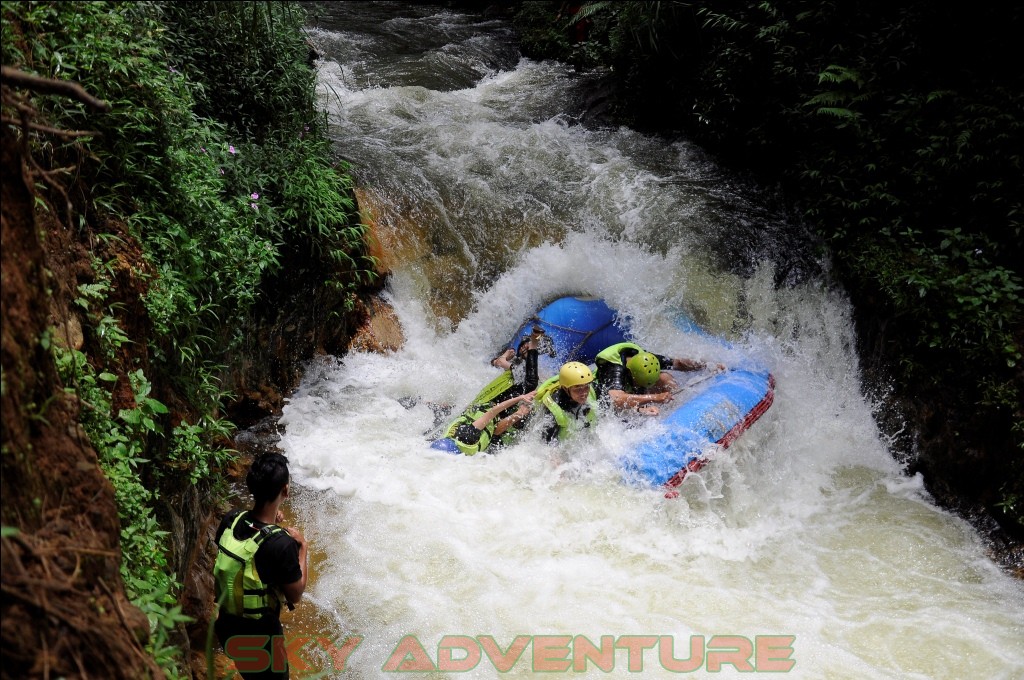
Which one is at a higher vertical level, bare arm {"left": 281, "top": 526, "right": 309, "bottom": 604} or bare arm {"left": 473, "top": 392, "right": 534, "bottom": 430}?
bare arm {"left": 281, "top": 526, "right": 309, "bottom": 604}

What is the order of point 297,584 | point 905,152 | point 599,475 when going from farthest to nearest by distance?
point 905,152, point 599,475, point 297,584

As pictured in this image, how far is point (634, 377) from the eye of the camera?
19.9ft

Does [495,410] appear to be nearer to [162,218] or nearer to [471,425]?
[471,425]

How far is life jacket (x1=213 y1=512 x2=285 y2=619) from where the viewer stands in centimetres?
274

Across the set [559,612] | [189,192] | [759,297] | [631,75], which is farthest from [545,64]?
[559,612]

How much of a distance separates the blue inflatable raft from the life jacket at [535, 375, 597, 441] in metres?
0.40

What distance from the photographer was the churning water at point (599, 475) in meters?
4.13

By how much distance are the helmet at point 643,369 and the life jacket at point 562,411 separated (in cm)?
59

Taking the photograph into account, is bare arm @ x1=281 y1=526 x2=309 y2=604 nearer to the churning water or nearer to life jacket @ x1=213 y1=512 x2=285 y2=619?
life jacket @ x1=213 y1=512 x2=285 y2=619

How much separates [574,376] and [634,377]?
3.05 ft

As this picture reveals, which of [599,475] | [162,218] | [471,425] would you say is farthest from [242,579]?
[599,475]

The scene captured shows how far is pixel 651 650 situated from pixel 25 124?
3593mm

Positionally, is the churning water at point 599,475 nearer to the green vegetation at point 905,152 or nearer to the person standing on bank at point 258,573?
the green vegetation at point 905,152

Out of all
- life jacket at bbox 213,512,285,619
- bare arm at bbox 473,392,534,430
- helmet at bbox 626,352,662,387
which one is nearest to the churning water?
bare arm at bbox 473,392,534,430
